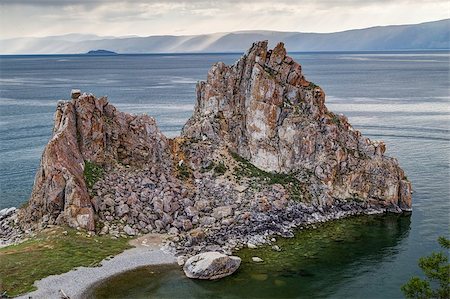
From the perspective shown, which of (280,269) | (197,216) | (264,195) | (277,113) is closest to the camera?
(280,269)

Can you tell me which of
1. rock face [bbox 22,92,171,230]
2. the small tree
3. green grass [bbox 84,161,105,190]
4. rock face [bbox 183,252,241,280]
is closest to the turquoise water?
rock face [bbox 183,252,241,280]

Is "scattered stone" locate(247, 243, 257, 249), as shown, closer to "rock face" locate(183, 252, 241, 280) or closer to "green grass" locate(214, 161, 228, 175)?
"rock face" locate(183, 252, 241, 280)

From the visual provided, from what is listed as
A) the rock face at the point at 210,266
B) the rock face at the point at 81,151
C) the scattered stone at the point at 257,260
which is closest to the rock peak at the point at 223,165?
the rock face at the point at 81,151

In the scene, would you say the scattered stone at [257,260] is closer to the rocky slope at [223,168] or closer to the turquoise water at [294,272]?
the turquoise water at [294,272]

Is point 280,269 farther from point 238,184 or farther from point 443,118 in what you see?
point 443,118

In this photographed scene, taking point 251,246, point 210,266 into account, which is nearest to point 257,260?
point 251,246

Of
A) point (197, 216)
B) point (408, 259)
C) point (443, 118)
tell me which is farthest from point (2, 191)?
point (443, 118)

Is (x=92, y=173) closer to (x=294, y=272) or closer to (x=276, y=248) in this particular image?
(x=276, y=248)
